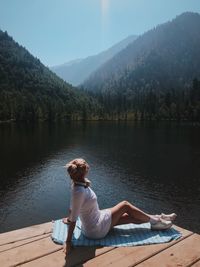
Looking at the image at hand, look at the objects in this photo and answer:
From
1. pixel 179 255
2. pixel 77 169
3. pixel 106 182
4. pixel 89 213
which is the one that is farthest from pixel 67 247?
pixel 106 182

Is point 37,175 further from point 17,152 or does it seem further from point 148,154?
point 148,154

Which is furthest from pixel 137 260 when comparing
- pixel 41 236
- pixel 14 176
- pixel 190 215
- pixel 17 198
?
pixel 14 176

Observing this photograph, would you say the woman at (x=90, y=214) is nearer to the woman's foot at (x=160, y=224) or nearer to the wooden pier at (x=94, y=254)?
the woman's foot at (x=160, y=224)

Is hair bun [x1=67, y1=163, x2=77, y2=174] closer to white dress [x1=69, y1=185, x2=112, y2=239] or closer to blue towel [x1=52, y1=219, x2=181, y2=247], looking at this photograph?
white dress [x1=69, y1=185, x2=112, y2=239]

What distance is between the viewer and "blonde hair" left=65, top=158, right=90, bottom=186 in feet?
23.7

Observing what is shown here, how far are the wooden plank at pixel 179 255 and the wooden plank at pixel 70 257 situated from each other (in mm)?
1093

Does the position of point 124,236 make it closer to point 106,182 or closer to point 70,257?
point 70,257

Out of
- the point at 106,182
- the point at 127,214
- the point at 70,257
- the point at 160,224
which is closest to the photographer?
the point at 70,257

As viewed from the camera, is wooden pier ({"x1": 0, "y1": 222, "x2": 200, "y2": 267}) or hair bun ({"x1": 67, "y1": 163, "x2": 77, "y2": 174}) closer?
wooden pier ({"x1": 0, "y1": 222, "x2": 200, "y2": 267})

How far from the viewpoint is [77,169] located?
287 inches

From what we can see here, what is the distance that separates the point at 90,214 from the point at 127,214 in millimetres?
1268

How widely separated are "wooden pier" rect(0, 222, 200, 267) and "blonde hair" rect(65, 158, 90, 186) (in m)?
1.59

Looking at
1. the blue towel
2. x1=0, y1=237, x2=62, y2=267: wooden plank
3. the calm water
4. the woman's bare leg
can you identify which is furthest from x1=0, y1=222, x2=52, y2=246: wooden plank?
the calm water

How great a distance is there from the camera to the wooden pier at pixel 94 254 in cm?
635
